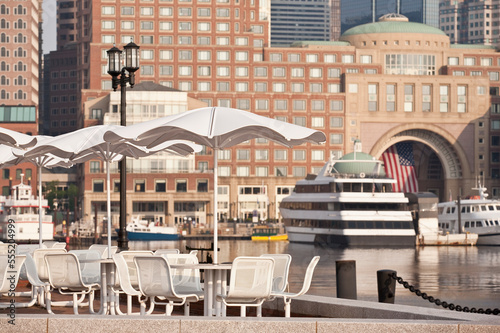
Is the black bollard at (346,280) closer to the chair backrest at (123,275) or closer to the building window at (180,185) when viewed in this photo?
the chair backrest at (123,275)

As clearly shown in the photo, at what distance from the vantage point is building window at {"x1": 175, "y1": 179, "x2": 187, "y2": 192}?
5281 inches

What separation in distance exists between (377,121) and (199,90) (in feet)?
89.2

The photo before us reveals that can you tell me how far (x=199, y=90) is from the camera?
148250 millimetres

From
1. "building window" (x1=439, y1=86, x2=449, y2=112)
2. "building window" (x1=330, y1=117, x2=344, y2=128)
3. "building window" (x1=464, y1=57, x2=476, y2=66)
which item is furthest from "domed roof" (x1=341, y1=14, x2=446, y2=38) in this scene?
"building window" (x1=330, y1=117, x2=344, y2=128)

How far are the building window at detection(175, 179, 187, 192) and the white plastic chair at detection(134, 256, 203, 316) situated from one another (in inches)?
4639

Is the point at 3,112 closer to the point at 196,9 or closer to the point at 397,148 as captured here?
the point at 196,9

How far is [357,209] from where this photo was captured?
324 feet

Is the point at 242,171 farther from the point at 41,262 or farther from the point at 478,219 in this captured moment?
the point at 41,262

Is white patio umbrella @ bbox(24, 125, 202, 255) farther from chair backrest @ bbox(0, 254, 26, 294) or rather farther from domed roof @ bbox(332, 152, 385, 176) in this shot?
domed roof @ bbox(332, 152, 385, 176)

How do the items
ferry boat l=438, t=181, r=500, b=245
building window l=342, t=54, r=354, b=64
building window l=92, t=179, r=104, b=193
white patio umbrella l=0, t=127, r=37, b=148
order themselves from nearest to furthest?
white patio umbrella l=0, t=127, r=37, b=148 < ferry boat l=438, t=181, r=500, b=245 < building window l=92, t=179, r=104, b=193 < building window l=342, t=54, r=354, b=64

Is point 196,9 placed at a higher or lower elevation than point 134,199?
higher

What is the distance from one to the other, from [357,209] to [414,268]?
91.3 feet

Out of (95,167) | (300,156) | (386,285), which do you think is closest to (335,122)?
(300,156)

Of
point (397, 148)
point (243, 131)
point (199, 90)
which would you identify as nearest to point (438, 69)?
point (397, 148)
